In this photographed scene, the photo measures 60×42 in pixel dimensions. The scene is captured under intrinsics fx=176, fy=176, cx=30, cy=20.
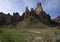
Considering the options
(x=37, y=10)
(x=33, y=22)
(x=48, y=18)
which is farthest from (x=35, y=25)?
(x=37, y=10)

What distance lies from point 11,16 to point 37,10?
2309 centimetres

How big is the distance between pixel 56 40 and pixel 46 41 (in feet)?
6.23

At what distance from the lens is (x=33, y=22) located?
348ft

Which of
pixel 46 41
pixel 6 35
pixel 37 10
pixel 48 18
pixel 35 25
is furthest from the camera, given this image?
pixel 37 10

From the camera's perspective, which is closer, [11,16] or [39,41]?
[39,41]

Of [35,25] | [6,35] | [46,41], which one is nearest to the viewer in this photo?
[6,35]

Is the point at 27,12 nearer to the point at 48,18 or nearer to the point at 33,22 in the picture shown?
the point at 48,18

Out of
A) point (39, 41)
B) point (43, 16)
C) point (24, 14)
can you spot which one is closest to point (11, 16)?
point (24, 14)

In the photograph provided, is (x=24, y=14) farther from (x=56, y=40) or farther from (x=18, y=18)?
(x=56, y=40)

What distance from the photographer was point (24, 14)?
140 m

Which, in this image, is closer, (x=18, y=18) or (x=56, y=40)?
(x=56, y=40)

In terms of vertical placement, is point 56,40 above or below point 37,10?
below

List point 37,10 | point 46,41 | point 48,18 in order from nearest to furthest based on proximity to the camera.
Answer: point 46,41, point 48,18, point 37,10

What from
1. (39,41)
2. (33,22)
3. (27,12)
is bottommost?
(39,41)
